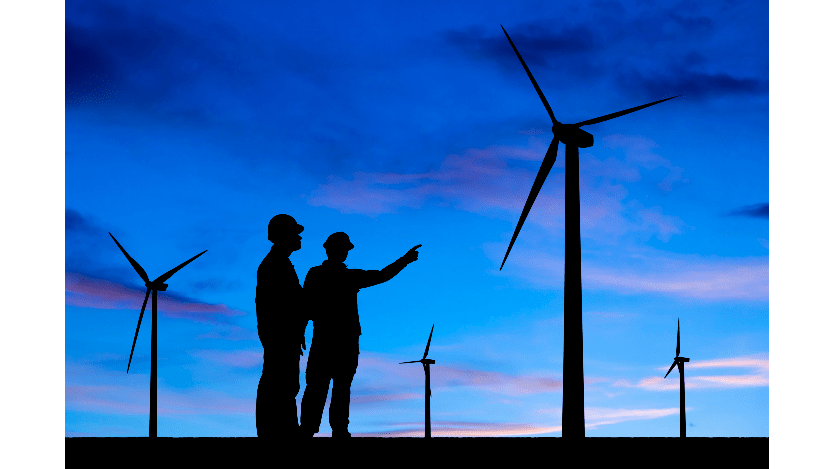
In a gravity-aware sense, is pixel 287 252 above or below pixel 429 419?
above

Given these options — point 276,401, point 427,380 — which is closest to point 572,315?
point 276,401

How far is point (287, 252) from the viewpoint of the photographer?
39.8ft

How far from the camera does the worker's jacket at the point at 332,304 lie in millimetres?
13188

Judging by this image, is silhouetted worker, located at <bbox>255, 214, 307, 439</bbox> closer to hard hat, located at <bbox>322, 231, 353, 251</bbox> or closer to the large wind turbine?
hard hat, located at <bbox>322, 231, 353, 251</bbox>

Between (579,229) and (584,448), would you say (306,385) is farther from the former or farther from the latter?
(579,229)

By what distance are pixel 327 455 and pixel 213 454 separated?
1.85 m

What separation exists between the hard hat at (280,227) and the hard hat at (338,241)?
1250 millimetres

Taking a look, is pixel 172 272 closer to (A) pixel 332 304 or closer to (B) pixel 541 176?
(B) pixel 541 176

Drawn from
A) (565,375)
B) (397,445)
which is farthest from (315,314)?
(565,375)

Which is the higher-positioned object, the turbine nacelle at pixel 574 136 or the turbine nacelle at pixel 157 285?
the turbine nacelle at pixel 574 136

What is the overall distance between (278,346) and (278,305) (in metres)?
0.60

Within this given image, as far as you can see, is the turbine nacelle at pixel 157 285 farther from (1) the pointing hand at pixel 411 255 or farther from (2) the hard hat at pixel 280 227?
(2) the hard hat at pixel 280 227

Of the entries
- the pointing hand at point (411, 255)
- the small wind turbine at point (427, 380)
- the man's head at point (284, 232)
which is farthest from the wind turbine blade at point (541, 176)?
the small wind turbine at point (427, 380)

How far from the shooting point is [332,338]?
13180 millimetres
